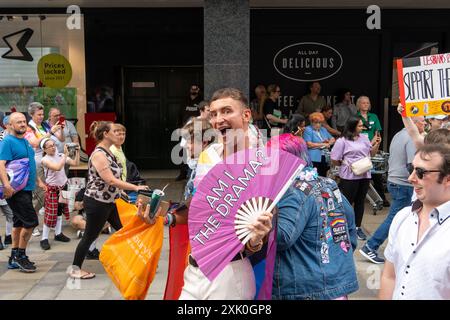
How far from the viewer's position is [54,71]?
1153 cm

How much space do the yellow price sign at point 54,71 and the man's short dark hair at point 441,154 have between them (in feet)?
32.6

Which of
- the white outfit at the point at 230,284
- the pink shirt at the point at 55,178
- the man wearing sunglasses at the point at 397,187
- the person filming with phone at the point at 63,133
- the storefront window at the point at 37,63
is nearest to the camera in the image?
the white outfit at the point at 230,284

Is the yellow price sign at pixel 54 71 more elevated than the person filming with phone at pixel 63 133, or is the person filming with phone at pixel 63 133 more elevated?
the yellow price sign at pixel 54 71

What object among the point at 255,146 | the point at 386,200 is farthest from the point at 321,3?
the point at 255,146

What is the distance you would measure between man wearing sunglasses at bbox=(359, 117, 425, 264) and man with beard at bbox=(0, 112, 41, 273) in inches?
146

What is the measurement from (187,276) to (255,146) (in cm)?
77

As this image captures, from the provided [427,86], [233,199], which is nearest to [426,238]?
[233,199]

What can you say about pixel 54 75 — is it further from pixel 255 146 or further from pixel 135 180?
pixel 255 146

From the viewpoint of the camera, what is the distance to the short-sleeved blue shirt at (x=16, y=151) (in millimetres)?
6016

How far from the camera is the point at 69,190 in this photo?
7.48 m

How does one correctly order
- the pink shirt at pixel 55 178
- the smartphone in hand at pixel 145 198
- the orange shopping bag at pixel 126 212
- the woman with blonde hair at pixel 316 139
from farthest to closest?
the woman with blonde hair at pixel 316 139 → the pink shirt at pixel 55 178 → the orange shopping bag at pixel 126 212 → the smartphone in hand at pixel 145 198

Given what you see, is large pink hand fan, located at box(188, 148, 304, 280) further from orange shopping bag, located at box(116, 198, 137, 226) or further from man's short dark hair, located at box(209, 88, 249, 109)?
orange shopping bag, located at box(116, 198, 137, 226)

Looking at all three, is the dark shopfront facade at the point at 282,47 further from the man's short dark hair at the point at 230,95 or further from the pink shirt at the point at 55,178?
the man's short dark hair at the point at 230,95

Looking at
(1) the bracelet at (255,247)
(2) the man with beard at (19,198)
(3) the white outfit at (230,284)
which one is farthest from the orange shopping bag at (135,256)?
(2) the man with beard at (19,198)
